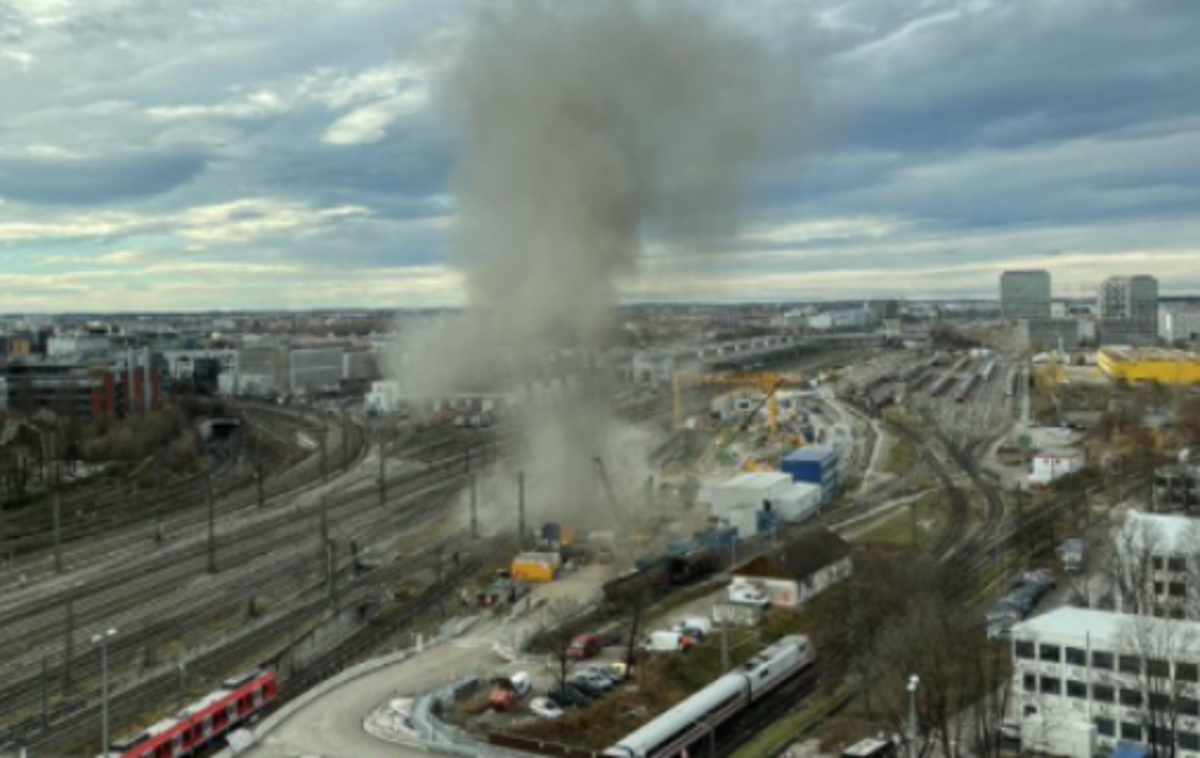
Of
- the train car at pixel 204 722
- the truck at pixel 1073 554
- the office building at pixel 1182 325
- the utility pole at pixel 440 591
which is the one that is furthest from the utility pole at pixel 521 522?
the office building at pixel 1182 325

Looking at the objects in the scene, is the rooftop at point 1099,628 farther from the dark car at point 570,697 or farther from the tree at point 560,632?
the tree at point 560,632

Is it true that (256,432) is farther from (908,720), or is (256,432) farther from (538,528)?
(908,720)

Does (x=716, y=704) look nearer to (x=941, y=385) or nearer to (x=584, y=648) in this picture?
(x=584, y=648)

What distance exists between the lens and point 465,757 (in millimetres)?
9531

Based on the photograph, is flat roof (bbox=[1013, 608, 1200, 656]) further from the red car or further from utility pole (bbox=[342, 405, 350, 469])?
utility pole (bbox=[342, 405, 350, 469])

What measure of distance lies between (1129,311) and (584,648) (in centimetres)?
9584

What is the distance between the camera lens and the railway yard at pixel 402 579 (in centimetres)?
1110

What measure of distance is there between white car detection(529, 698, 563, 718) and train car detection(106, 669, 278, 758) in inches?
107

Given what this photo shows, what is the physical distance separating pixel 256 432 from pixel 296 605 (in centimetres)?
2278

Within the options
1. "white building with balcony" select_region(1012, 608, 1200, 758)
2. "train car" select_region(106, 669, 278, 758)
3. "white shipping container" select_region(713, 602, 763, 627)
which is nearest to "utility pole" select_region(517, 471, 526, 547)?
"white shipping container" select_region(713, 602, 763, 627)

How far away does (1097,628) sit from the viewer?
10.7m

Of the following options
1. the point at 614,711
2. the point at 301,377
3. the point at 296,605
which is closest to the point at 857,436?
the point at 296,605

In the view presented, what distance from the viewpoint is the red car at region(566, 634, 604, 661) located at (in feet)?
42.1

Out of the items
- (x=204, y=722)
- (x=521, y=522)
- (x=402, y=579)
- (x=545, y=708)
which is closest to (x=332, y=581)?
(x=402, y=579)
